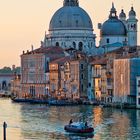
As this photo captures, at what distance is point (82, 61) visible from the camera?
57.9m

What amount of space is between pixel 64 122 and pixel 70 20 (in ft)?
117

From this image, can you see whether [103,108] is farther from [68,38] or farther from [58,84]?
[68,38]

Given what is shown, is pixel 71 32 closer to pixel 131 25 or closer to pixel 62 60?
pixel 131 25

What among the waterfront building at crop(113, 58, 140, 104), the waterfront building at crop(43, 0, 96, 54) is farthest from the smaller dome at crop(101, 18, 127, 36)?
the waterfront building at crop(113, 58, 140, 104)

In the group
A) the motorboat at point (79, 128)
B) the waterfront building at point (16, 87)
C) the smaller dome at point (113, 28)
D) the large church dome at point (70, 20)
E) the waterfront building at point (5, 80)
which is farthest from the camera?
the waterfront building at point (5, 80)

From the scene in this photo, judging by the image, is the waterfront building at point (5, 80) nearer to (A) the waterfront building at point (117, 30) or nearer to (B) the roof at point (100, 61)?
(A) the waterfront building at point (117, 30)

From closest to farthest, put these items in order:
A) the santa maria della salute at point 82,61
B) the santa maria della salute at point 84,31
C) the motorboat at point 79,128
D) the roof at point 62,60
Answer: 1. the motorboat at point 79,128
2. the santa maria della salute at point 82,61
3. the roof at point 62,60
4. the santa maria della salute at point 84,31

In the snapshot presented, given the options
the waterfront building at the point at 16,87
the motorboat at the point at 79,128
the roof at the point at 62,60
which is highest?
the roof at the point at 62,60

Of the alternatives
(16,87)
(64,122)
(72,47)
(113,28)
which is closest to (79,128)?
(64,122)

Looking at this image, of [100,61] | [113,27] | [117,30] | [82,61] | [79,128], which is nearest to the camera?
[79,128]

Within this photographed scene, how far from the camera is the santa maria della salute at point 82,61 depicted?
1981 inches

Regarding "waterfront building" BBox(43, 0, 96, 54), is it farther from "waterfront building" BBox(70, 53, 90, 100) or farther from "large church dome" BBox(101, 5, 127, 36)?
"waterfront building" BBox(70, 53, 90, 100)

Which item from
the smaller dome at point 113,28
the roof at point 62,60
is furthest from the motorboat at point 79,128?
the smaller dome at point 113,28

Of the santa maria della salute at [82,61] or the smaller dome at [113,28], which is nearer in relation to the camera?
the santa maria della salute at [82,61]
